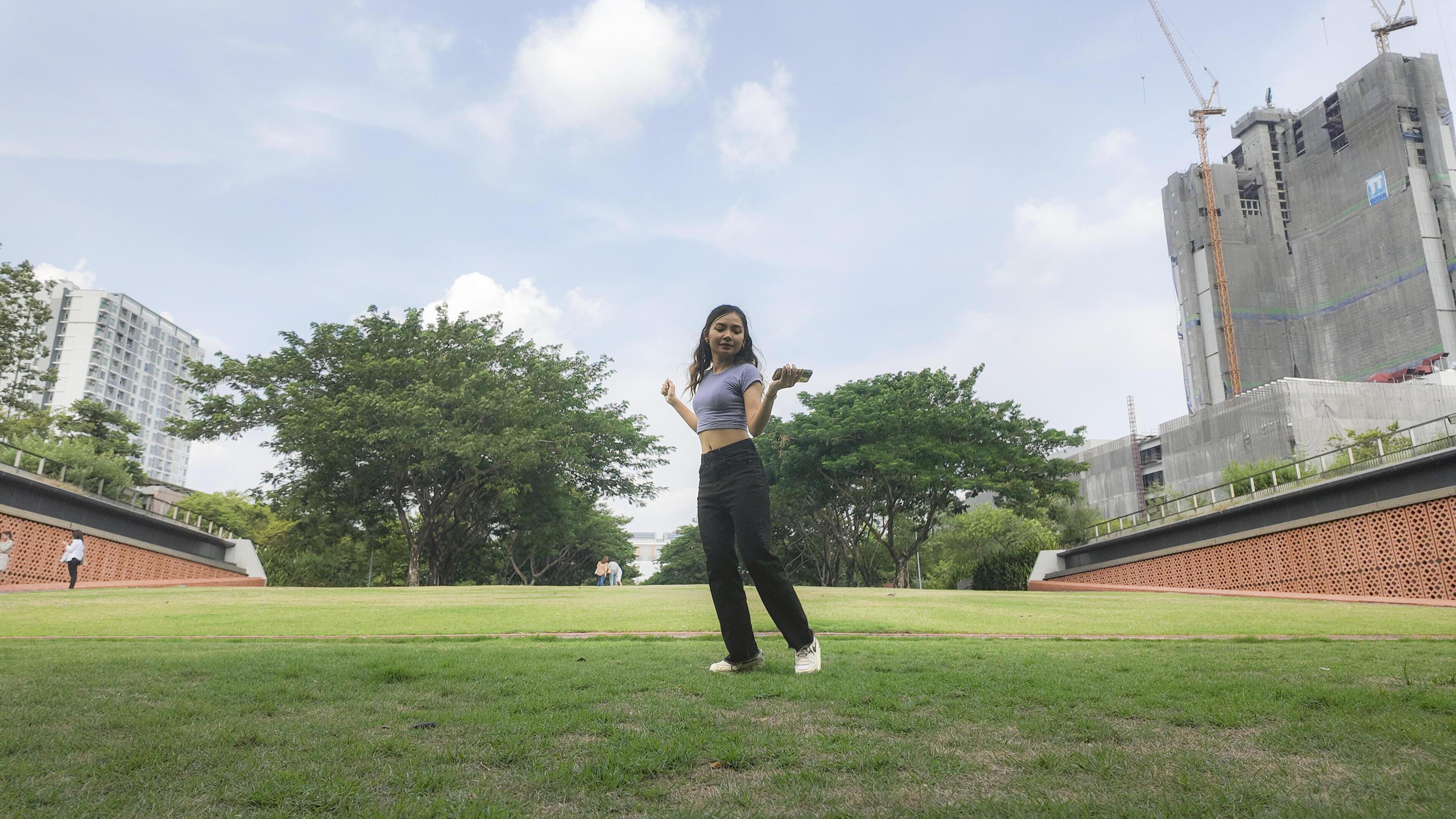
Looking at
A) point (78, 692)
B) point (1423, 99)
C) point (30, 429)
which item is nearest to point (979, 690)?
point (78, 692)

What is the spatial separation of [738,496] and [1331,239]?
86268 millimetres

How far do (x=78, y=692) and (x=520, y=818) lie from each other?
277 cm

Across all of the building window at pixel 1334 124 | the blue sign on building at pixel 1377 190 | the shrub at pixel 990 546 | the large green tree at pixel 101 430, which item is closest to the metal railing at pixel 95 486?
the large green tree at pixel 101 430

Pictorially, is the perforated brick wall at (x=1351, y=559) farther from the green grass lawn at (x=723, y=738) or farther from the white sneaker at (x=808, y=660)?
the white sneaker at (x=808, y=660)

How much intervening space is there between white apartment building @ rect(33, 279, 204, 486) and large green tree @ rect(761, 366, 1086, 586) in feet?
309

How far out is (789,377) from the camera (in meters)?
4.70

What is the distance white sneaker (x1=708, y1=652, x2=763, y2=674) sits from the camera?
15.7 ft

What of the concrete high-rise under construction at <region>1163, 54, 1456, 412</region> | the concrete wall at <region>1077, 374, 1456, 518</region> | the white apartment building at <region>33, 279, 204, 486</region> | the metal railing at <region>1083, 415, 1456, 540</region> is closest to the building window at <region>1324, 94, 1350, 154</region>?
A: the concrete high-rise under construction at <region>1163, 54, 1456, 412</region>

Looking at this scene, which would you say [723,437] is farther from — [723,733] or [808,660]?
[723,733]

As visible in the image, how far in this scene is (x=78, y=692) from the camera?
139 inches

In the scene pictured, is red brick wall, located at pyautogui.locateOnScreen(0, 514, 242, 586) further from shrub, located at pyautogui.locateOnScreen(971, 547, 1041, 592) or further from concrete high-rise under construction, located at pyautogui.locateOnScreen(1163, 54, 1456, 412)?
concrete high-rise under construction, located at pyautogui.locateOnScreen(1163, 54, 1456, 412)

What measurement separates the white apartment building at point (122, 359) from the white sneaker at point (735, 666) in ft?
380

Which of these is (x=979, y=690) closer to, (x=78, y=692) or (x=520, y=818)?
(x=520, y=818)

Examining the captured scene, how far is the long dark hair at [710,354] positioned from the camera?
5.47 m
